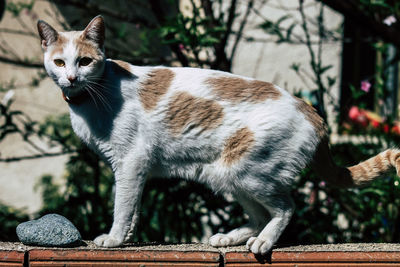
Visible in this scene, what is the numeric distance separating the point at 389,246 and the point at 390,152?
1.21 feet

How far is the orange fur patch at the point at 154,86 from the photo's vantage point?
6.29 ft

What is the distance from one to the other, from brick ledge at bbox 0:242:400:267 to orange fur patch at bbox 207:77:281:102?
555 millimetres

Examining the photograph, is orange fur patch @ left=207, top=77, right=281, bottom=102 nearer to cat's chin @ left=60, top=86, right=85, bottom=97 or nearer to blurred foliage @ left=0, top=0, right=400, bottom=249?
cat's chin @ left=60, top=86, right=85, bottom=97

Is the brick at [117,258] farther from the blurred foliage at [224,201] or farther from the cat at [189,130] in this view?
the blurred foliage at [224,201]

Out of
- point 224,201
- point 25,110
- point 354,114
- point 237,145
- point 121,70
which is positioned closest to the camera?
point 237,145

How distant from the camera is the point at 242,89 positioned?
1.93m

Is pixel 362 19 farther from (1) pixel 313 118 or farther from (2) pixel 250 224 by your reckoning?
(2) pixel 250 224

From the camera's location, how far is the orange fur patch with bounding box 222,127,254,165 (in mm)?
1823

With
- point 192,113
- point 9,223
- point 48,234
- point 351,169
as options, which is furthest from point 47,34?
point 9,223

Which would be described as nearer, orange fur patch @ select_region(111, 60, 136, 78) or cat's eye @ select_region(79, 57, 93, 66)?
Answer: cat's eye @ select_region(79, 57, 93, 66)

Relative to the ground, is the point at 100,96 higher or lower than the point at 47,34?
lower

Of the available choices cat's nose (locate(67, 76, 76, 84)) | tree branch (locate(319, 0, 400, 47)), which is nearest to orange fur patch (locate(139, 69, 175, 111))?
cat's nose (locate(67, 76, 76, 84))

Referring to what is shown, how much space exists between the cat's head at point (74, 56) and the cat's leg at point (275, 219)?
0.78m

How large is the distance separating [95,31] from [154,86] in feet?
0.96
